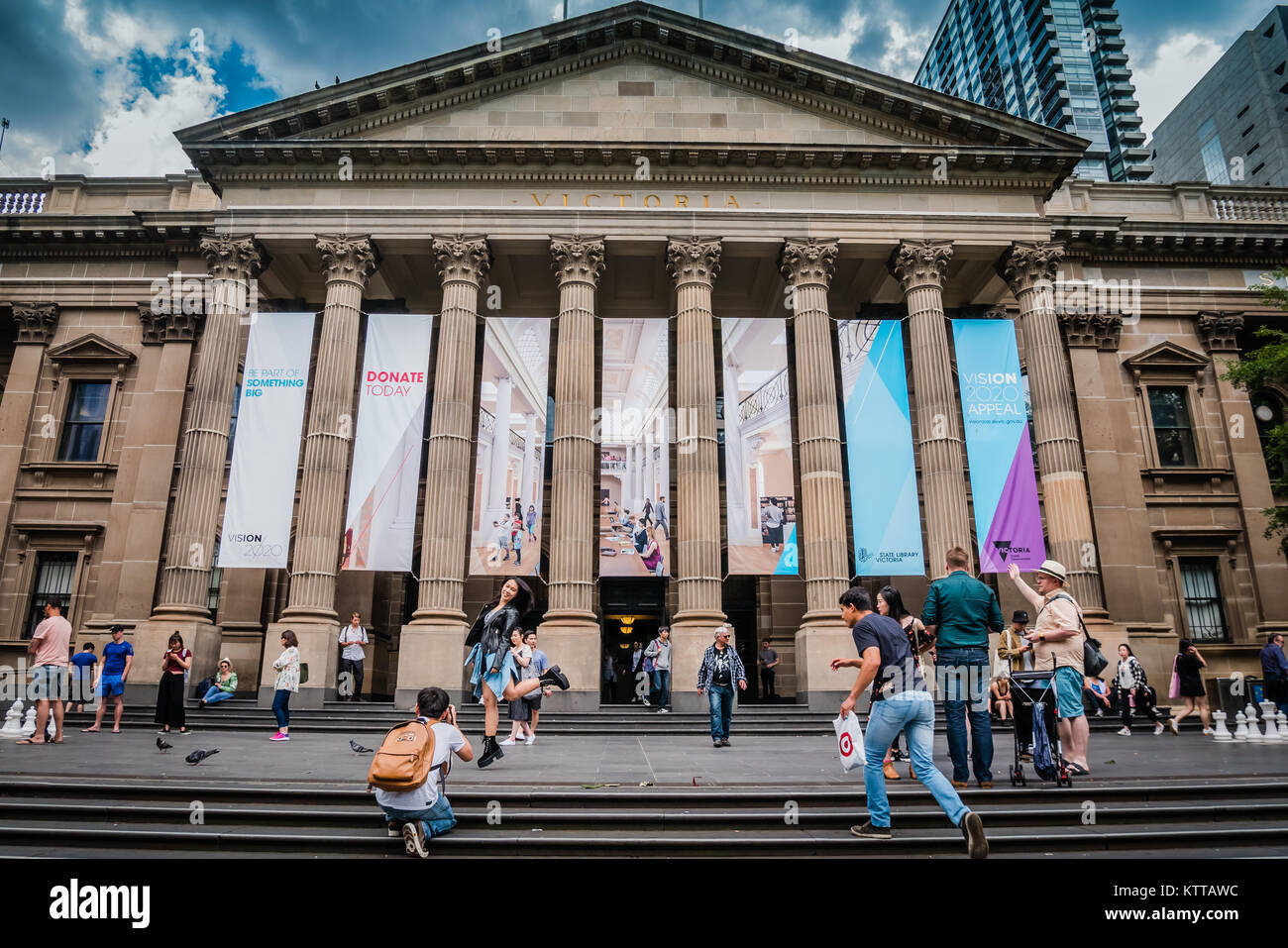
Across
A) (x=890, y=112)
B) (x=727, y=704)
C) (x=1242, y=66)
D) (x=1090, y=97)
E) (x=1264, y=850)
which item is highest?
(x=1090, y=97)

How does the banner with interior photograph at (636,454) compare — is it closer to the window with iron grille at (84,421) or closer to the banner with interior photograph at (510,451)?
the banner with interior photograph at (510,451)

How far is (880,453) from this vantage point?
782 inches

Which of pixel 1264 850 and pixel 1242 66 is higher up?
pixel 1242 66

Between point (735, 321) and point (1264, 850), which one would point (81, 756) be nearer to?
point (1264, 850)

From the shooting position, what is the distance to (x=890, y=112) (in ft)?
Result: 71.2

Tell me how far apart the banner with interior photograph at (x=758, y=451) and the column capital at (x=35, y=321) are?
2014cm

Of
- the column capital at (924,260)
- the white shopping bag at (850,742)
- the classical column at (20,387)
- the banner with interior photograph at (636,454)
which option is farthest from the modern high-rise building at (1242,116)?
the classical column at (20,387)

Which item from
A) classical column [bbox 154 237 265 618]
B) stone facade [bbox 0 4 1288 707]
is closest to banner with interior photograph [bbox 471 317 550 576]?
stone facade [bbox 0 4 1288 707]

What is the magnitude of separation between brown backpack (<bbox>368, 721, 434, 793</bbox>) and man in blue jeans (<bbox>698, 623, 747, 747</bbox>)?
7106 millimetres

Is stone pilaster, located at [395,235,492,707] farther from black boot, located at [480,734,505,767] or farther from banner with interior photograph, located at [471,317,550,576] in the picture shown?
black boot, located at [480,734,505,767]

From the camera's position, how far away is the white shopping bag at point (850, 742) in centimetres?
651
